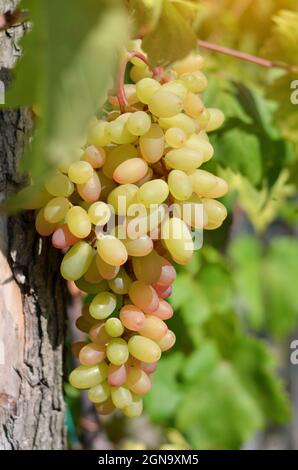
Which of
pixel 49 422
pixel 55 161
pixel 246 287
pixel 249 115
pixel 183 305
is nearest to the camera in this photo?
pixel 55 161

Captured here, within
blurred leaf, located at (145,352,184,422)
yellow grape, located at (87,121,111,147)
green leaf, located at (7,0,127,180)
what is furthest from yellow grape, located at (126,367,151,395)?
blurred leaf, located at (145,352,184,422)

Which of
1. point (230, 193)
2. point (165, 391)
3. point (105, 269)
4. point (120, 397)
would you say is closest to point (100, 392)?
point (120, 397)

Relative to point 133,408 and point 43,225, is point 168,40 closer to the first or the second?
point 43,225

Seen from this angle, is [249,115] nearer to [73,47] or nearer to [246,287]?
[73,47]

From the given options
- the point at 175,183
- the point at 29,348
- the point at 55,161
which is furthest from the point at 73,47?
the point at 29,348

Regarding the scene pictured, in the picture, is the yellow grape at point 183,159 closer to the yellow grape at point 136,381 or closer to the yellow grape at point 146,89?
the yellow grape at point 146,89
